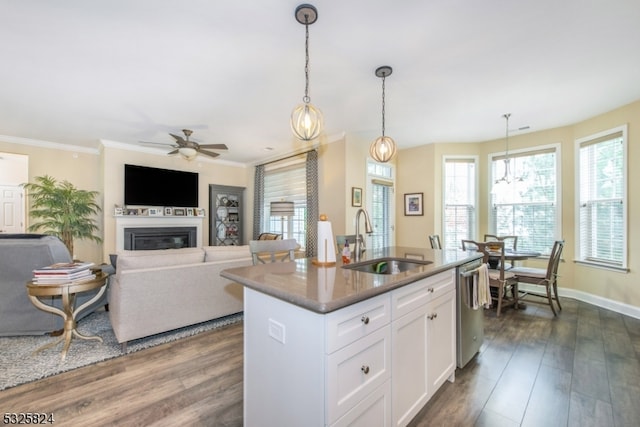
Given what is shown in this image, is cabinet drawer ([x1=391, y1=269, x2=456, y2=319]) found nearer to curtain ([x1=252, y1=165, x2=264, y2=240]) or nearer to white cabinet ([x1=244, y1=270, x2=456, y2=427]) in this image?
white cabinet ([x1=244, y1=270, x2=456, y2=427])

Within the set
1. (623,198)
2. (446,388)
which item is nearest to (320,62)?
(446,388)

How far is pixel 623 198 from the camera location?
3658mm

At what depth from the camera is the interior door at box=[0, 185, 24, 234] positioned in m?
4.87

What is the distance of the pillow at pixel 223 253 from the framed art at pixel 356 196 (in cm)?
207

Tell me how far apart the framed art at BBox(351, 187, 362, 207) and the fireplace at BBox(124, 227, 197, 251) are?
3.78m

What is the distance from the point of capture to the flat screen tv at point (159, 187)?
Result: 5383 mm

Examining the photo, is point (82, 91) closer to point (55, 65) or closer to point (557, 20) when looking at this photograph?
point (55, 65)

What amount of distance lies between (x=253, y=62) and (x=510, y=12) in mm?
2103

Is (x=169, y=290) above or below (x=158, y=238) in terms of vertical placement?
below

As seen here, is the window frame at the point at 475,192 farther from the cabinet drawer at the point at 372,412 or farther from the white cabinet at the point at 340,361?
the cabinet drawer at the point at 372,412

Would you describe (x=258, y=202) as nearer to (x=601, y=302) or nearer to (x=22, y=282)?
(x=22, y=282)

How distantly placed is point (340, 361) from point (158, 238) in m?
5.71

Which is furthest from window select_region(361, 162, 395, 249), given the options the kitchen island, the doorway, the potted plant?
the doorway

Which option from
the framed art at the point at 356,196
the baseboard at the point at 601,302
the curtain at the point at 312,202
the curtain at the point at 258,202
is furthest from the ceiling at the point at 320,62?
the baseboard at the point at 601,302
